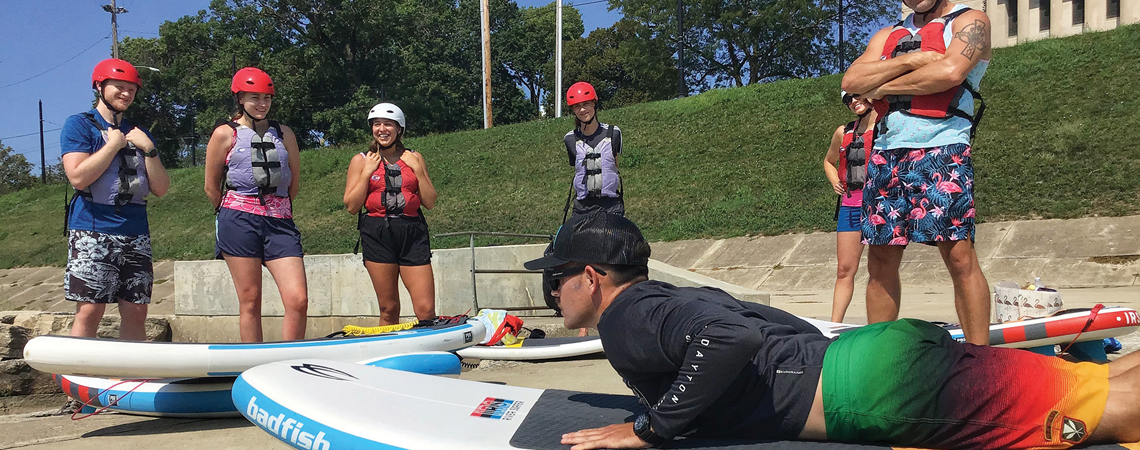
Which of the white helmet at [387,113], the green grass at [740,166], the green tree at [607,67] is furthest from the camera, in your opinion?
the green tree at [607,67]

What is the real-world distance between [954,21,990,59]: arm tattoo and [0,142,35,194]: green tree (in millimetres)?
77466

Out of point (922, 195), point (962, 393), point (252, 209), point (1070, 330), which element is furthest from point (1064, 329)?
point (252, 209)

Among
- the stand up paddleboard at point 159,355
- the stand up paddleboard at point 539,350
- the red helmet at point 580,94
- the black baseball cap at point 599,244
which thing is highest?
the red helmet at point 580,94

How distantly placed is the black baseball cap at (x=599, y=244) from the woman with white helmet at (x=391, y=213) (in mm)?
3424

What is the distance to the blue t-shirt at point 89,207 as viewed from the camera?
15.5 ft

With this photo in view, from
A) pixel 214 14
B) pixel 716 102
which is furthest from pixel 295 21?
pixel 716 102

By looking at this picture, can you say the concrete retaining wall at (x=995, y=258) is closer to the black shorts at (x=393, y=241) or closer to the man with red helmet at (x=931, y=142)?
the black shorts at (x=393, y=241)

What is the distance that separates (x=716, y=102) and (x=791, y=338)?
22.0 metres

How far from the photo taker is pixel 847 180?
599 cm

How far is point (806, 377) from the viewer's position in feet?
8.24

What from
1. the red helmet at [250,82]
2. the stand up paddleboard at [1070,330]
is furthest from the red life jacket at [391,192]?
the stand up paddleboard at [1070,330]

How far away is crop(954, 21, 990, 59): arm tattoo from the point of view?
356cm

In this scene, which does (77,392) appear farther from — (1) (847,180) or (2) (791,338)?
(1) (847,180)

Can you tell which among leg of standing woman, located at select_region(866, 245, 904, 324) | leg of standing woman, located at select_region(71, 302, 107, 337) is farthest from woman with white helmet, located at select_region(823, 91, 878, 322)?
leg of standing woman, located at select_region(71, 302, 107, 337)
